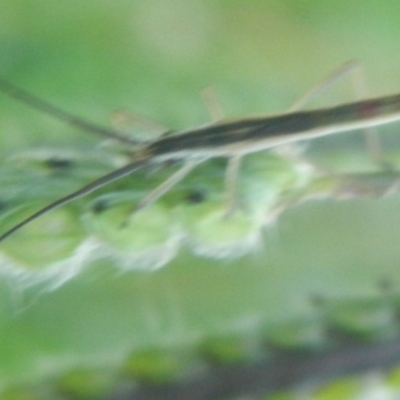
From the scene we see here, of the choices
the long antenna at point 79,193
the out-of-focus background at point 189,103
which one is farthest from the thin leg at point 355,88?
the long antenna at point 79,193

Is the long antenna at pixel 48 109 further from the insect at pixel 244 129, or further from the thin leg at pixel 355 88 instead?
the thin leg at pixel 355 88

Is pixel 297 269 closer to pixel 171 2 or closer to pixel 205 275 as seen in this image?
pixel 205 275

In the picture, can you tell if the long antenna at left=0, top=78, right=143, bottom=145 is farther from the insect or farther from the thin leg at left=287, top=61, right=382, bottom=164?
the thin leg at left=287, top=61, right=382, bottom=164

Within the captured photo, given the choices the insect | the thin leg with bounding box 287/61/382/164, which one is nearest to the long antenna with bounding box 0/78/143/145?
the insect

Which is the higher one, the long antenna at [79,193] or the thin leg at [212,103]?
the thin leg at [212,103]

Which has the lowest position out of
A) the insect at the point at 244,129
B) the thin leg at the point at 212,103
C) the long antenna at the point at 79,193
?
the long antenna at the point at 79,193

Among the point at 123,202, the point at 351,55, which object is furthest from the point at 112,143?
the point at 351,55
